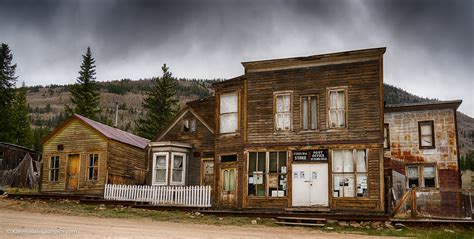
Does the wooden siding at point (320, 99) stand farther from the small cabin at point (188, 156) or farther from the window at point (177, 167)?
the window at point (177, 167)

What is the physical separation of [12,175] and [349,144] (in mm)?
29138

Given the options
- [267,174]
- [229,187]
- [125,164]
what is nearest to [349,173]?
[267,174]

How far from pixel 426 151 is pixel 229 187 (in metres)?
12.3

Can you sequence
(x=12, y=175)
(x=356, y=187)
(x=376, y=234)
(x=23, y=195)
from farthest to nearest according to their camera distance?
(x=12, y=175), (x=23, y=195), (x=356, y=187), (x=376, y=234)

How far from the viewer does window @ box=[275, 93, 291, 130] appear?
2650 centimetres

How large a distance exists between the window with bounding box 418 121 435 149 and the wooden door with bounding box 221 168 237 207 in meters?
11.9

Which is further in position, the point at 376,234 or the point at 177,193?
the point at 177,193

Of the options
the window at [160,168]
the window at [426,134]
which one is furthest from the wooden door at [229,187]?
the window at [426,134]

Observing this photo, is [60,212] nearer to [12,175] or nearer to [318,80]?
[318,80]

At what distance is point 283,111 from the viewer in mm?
Answer: 26656

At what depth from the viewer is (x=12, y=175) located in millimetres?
41969

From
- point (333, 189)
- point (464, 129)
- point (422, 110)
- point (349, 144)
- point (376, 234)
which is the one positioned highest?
point (464, 129)

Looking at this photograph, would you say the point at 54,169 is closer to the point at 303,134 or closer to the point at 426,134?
the point at 303,134

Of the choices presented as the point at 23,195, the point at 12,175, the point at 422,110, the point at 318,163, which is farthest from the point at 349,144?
the point at 12,175
